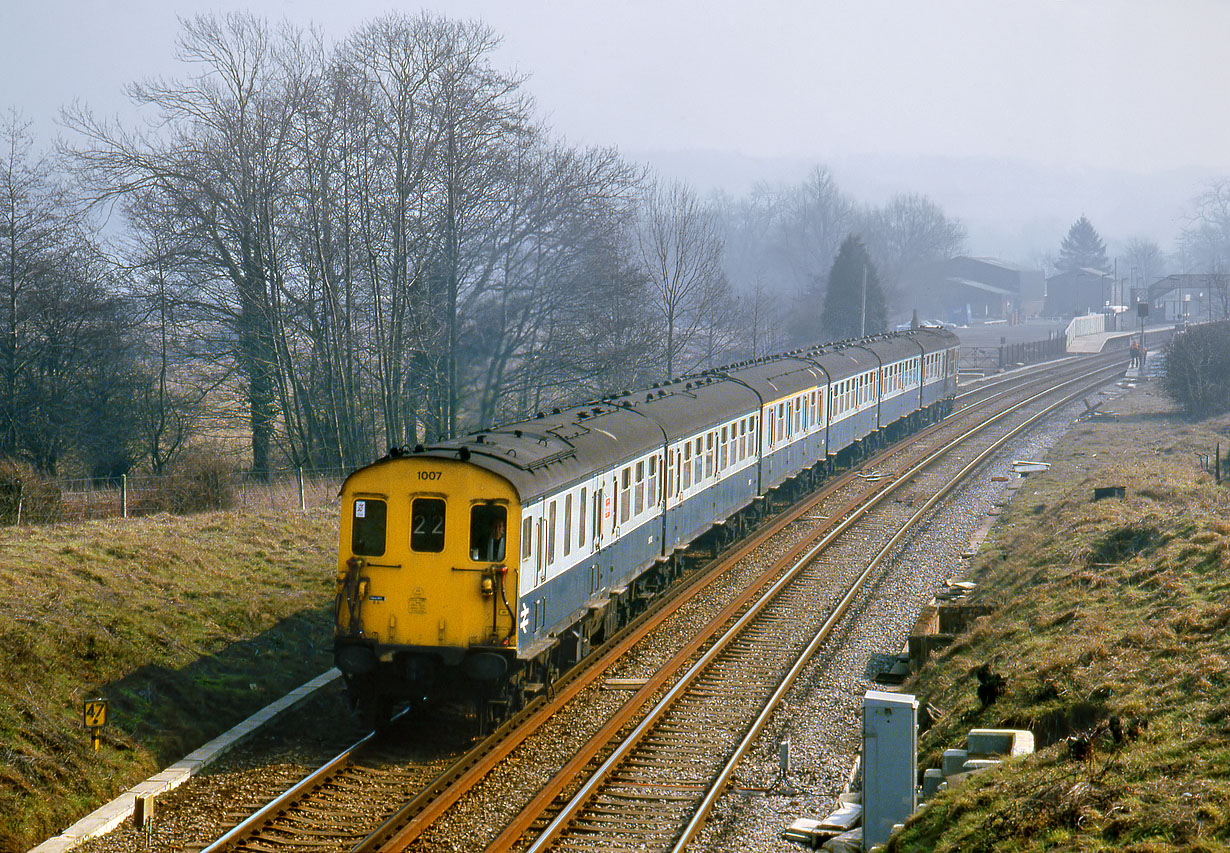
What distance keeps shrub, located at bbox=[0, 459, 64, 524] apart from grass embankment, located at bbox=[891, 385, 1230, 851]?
15985 mm

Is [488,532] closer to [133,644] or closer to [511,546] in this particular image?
[511,546]

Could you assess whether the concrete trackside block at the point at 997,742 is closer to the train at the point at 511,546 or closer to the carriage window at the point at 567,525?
the train at the point at 511,546

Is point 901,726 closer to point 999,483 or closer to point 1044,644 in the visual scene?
point 1044,644

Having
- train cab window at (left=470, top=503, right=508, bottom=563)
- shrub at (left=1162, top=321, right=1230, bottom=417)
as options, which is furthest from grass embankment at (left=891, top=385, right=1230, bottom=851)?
shrub at (left=1162, top=321, right=1230, bottom=417)

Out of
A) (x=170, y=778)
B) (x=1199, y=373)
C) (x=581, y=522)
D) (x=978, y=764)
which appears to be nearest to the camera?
(x=978, y=764)

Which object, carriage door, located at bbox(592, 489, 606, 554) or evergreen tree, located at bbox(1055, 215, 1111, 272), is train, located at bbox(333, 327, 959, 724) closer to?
carriage door, located at bbox(592, 489, 606, 554)

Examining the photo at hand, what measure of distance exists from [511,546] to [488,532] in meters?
0.30

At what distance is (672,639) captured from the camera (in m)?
17.3

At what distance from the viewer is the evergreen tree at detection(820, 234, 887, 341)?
8150 cm

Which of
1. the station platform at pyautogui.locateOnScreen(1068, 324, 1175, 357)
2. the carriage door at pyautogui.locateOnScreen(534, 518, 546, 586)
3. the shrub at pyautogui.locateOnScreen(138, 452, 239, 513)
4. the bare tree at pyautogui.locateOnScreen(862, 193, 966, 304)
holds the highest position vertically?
the bare tree at pyautogui.locateOnScreen(862, 193, 966, 304)

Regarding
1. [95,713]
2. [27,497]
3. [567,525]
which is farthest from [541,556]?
[27,497]

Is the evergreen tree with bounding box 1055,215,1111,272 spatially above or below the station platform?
above

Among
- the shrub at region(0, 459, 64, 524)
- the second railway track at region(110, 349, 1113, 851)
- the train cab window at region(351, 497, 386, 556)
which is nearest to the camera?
the second railway track at region(110, 349, 1113, 851)

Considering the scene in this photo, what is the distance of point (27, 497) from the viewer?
2167 centimetres
